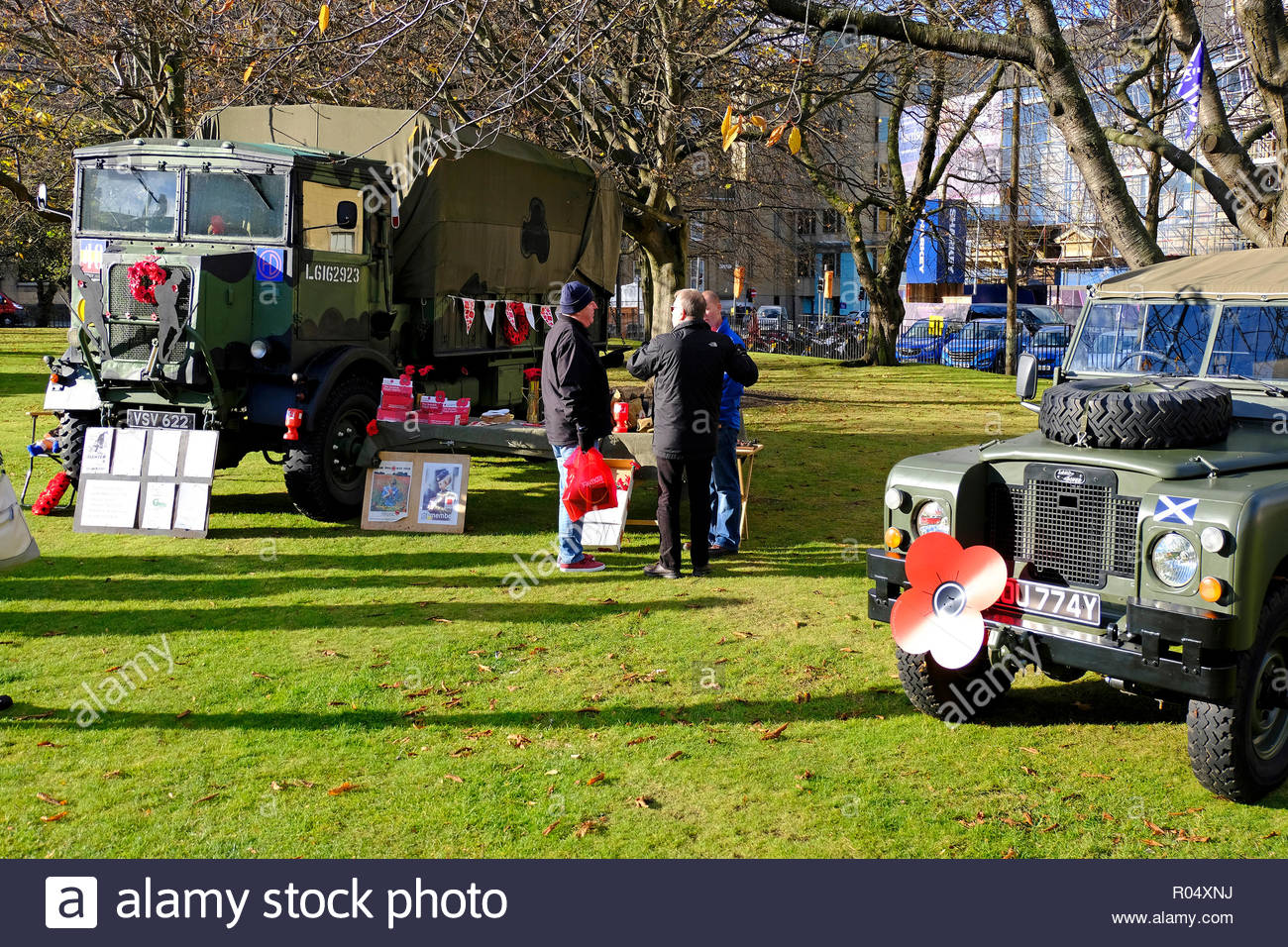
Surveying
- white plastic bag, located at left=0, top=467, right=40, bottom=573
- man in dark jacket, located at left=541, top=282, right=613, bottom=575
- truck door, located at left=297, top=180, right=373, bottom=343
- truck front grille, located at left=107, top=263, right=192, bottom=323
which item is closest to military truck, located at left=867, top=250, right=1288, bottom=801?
man in dark jacket, located at left=541, top=282, right=613, bottom=575

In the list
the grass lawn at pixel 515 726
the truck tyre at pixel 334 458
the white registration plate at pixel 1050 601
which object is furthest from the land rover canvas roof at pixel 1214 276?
the truck tyre at pixel 334 458

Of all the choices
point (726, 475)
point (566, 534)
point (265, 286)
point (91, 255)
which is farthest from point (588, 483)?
point (91, 255)

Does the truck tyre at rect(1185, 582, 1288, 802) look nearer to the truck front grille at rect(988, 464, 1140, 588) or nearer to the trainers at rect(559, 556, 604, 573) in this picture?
the truck front grille at rect(988, 464, 1140, 588)

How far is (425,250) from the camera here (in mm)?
11742

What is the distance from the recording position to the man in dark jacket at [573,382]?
8422mm

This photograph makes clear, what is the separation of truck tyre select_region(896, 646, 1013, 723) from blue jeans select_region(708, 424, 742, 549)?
356 centimetres

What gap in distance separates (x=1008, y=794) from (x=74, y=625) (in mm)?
5664

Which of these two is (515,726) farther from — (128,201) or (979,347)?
(979,347)

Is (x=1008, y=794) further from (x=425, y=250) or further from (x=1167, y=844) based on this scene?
(x=425, y=250)

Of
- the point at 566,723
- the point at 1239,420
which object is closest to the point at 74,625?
the point at 566,723

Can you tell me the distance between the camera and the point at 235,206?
10.1 meters

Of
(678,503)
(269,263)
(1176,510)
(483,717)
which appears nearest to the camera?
(1176,510)

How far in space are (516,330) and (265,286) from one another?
13.2 ft

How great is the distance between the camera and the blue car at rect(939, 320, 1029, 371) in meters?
33.7
